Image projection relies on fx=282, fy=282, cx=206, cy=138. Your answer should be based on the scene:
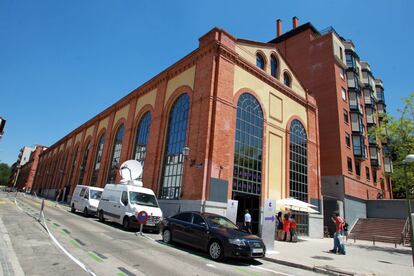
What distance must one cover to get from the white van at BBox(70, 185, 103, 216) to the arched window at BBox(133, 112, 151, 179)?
193 inches

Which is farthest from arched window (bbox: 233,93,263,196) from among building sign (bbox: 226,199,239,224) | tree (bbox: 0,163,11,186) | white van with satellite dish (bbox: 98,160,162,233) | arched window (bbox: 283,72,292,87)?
tree (bbox: 0,163,11,186)

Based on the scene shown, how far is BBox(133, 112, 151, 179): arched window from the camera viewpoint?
2464 centimetres

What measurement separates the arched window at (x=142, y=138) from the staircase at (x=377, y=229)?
2122 centimetres

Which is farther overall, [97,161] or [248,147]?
[97,161]

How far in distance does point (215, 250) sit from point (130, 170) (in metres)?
11.7

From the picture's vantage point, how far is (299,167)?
2367 cm

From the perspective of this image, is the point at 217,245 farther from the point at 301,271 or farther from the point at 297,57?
the point at 297,57

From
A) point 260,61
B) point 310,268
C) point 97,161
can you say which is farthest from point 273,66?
point 97,161

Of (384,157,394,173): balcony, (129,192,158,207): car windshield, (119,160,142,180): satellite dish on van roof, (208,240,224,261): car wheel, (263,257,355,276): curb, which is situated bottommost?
(263,257,355,276): curb

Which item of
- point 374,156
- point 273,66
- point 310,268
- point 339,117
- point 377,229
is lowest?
point 310,268

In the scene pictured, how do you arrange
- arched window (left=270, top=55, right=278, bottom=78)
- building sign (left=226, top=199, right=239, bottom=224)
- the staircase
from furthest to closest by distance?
the staircase → arched window (left=270, top=55, right=278, bottom=78) → building sign (left=226, top=199, right=239, bottom=224)

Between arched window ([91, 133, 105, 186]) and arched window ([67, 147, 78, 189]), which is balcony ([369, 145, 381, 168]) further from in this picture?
arched window ([67, 147, 78, 189])

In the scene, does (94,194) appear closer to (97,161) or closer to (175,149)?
(175,149)

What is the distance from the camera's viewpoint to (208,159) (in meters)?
16.5
